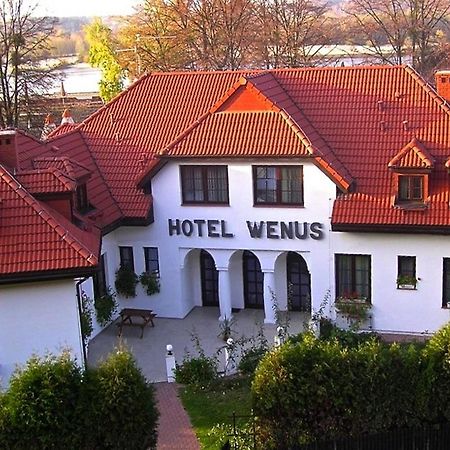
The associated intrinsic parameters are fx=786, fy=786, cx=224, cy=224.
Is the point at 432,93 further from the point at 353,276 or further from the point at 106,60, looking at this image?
the point at 106,60

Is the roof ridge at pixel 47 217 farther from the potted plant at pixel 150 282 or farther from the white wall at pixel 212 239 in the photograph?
the potted plant at pixel 150 282

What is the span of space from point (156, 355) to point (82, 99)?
50857 mm

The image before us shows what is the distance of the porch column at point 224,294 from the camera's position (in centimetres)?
2430

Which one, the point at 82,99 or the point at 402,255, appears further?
the point at 82,99

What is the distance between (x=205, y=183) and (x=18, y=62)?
23.9 meters

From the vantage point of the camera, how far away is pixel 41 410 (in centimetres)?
1394

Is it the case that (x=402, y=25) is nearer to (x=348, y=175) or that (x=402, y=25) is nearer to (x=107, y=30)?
(x=107, y=30)

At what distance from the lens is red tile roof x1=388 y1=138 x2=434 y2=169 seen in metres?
21.7

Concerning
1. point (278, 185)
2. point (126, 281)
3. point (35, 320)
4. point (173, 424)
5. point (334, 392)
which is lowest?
point (173, 424)

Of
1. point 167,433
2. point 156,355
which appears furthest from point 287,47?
point 167,433

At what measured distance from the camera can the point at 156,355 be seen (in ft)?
72.7

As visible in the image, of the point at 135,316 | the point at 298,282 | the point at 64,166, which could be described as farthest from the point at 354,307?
the point at 64,166

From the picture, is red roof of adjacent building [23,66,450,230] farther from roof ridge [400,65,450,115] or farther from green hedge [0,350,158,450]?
green hedge [0,350,158,450]

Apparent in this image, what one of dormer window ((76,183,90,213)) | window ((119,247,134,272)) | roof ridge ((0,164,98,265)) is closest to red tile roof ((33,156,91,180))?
dormer window ((76,183,90,213))
